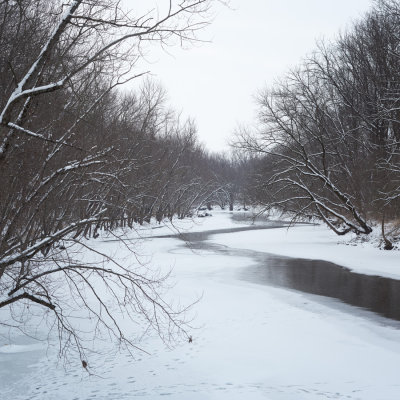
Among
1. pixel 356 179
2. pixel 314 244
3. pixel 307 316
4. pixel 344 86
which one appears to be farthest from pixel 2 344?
pixel 344 86

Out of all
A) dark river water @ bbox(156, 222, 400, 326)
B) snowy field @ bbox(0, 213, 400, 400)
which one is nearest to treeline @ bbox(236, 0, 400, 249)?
dark river water @ bbox(156, 222, 400, 326)

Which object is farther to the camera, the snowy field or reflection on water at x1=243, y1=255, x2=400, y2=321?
reflection on water at x1=243, y1=255, x2=400, y2=321

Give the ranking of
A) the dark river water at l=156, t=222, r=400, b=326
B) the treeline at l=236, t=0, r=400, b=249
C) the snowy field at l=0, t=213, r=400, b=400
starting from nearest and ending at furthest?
the snowy field at l=0, t=213, r=400, b=400 < the dark river water at l=156, t=222, r=400, b=326 < the treeline at l=236, t=0, r=400, b=249

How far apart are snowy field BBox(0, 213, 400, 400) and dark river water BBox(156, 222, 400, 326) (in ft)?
3.89

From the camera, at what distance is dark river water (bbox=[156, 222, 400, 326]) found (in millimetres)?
11807

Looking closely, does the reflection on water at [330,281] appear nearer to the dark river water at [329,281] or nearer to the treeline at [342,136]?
the dark river water at [329,281]

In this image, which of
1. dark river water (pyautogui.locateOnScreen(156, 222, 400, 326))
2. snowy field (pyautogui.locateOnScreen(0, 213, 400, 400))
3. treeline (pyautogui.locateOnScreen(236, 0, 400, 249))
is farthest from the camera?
treeline (pyautogui.locateOnScreen(236, 0, 400, 249))

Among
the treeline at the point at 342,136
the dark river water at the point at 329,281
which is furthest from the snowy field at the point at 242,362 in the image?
the treeline at the point at 342,136

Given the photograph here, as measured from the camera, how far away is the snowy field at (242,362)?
6406mm

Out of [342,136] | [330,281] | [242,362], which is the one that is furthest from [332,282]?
[342,136]

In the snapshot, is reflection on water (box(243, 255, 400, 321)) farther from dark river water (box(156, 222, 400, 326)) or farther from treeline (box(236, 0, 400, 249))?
treeline (box(236, 0, 400, 249))

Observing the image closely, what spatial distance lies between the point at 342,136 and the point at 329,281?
52.0 ft

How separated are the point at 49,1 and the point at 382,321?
961 cm

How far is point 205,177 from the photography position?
65.8 metres
